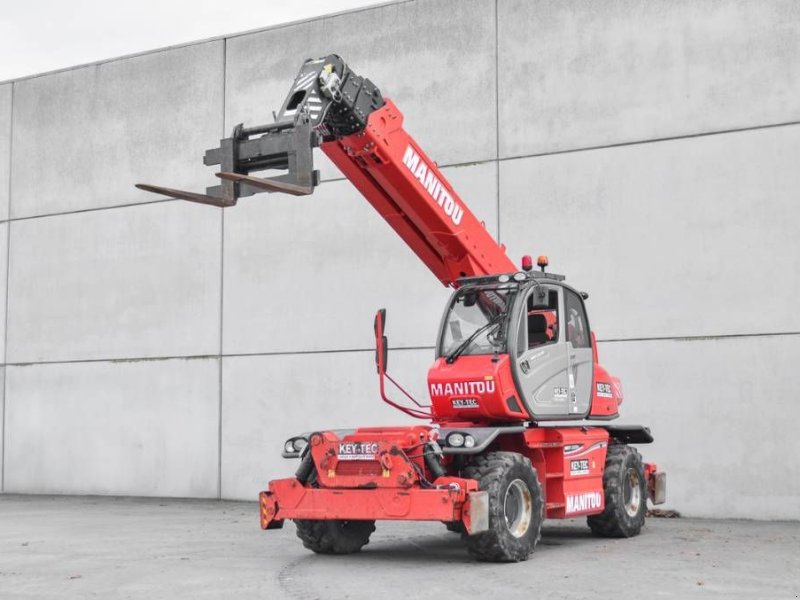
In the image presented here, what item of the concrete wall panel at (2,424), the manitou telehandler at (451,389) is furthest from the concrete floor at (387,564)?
the concrete wall panel at (2,424)

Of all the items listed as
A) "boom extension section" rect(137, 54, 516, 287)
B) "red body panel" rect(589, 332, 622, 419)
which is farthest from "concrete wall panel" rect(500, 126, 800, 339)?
"boom extension section" rect(137, 54, 516, 287)

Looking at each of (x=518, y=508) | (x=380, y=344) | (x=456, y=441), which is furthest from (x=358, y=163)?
(x=518, y=508)

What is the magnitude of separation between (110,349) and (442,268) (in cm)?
1024

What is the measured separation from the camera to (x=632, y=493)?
13.8 m

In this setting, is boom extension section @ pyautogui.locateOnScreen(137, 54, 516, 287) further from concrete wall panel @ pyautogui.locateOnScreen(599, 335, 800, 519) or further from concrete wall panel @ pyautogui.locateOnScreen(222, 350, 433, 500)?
concrete wall panel @ pyautogui.locateOnScreen(222, 350, 433, 500)

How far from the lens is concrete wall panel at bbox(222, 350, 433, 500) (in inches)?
723

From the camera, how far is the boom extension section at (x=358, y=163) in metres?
10.0

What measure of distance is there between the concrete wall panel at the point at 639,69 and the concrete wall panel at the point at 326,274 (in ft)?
4.55

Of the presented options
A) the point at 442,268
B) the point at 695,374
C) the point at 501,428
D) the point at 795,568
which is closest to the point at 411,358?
the point at 695,374

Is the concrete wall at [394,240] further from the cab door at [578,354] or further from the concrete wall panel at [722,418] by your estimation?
the cab door at [578,354]

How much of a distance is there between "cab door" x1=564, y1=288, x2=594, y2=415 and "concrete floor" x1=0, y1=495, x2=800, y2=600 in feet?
5.21

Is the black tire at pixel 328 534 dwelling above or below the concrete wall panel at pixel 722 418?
below

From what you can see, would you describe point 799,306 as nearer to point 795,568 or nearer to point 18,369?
point 795,568

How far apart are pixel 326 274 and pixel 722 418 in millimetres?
6843
